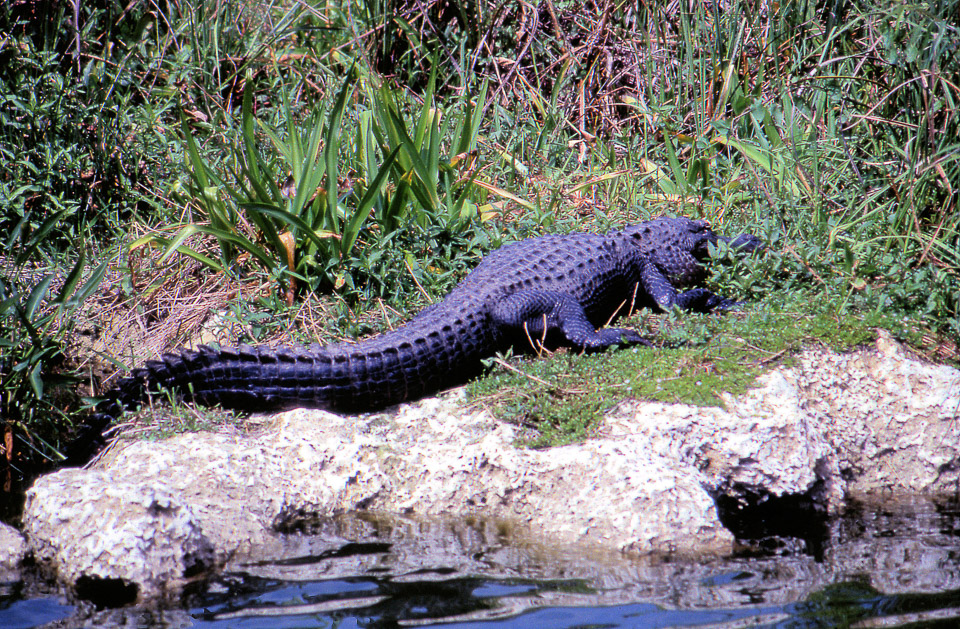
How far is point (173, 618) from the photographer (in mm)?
2242

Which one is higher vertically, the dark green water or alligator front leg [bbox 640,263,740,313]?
alligator front leg [bbox 640,263,740,313]

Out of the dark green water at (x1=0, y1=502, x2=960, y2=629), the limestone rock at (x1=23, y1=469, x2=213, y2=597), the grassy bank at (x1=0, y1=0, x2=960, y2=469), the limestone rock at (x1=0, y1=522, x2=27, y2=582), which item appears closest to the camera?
the dark green water at (x1=0, y1=502, x2=960, y2=629)

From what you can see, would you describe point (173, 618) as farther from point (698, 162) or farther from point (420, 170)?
point (698, 162)

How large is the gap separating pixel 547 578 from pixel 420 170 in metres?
2.58

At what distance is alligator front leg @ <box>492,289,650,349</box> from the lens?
378cm

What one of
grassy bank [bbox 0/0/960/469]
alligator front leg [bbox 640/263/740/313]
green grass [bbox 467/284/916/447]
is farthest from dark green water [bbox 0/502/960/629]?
alligator front leg [bbox 640/263/740/313]

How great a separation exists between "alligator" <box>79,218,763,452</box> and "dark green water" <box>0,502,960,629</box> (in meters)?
0.81

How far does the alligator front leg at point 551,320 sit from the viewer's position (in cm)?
378

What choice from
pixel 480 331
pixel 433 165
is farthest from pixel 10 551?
pixel 433 165

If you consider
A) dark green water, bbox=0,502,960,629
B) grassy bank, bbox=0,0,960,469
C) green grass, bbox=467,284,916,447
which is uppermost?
grassy bank, bbox=0,0,960,469

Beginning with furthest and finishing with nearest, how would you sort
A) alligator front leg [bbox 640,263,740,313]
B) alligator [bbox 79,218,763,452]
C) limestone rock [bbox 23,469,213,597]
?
alligator front leg [bbox 640,263,740,313] → alligator [bbox 79,218,763,452] → limestone rock [bbox 23,469,213,597]

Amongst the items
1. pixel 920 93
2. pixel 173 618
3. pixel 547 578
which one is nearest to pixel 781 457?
pixel 547 578

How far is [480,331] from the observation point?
3.71m

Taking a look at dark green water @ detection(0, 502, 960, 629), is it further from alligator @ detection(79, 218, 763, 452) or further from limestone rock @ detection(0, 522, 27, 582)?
alligator @ detection(79, 218, 763, 452)
